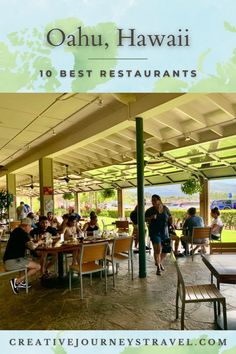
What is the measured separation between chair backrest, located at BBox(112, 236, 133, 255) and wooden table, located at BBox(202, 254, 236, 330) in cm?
161

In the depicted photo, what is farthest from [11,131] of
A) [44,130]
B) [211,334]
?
[211,334]

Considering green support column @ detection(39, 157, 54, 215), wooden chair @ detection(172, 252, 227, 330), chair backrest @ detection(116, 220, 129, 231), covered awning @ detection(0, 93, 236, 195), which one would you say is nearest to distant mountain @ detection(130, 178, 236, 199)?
covered awning @ detection(0, 93, 236, 195)

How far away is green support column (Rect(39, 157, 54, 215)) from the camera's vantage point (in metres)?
9.90

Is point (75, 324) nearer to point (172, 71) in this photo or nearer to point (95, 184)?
point (172, 71)

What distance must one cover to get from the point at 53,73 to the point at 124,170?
939 cm

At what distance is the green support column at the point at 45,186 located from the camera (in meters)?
9.90

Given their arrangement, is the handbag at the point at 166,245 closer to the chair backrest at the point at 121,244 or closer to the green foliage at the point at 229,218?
the chair backrest at the point at 121,244

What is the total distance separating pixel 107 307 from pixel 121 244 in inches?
48.4

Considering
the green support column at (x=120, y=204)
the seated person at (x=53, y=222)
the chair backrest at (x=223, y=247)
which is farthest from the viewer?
the green support column at (x=120, y=204)

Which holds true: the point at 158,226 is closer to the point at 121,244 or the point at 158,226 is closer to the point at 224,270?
the point at 121,244

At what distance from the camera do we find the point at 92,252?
4090 millimetres

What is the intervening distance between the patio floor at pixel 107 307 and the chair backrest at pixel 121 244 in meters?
0.58

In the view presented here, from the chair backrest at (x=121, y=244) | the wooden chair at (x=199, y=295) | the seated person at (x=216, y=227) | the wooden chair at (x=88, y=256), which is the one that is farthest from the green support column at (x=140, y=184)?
the seated person at (x=216, y=227)

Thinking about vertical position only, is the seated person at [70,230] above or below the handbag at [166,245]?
above
